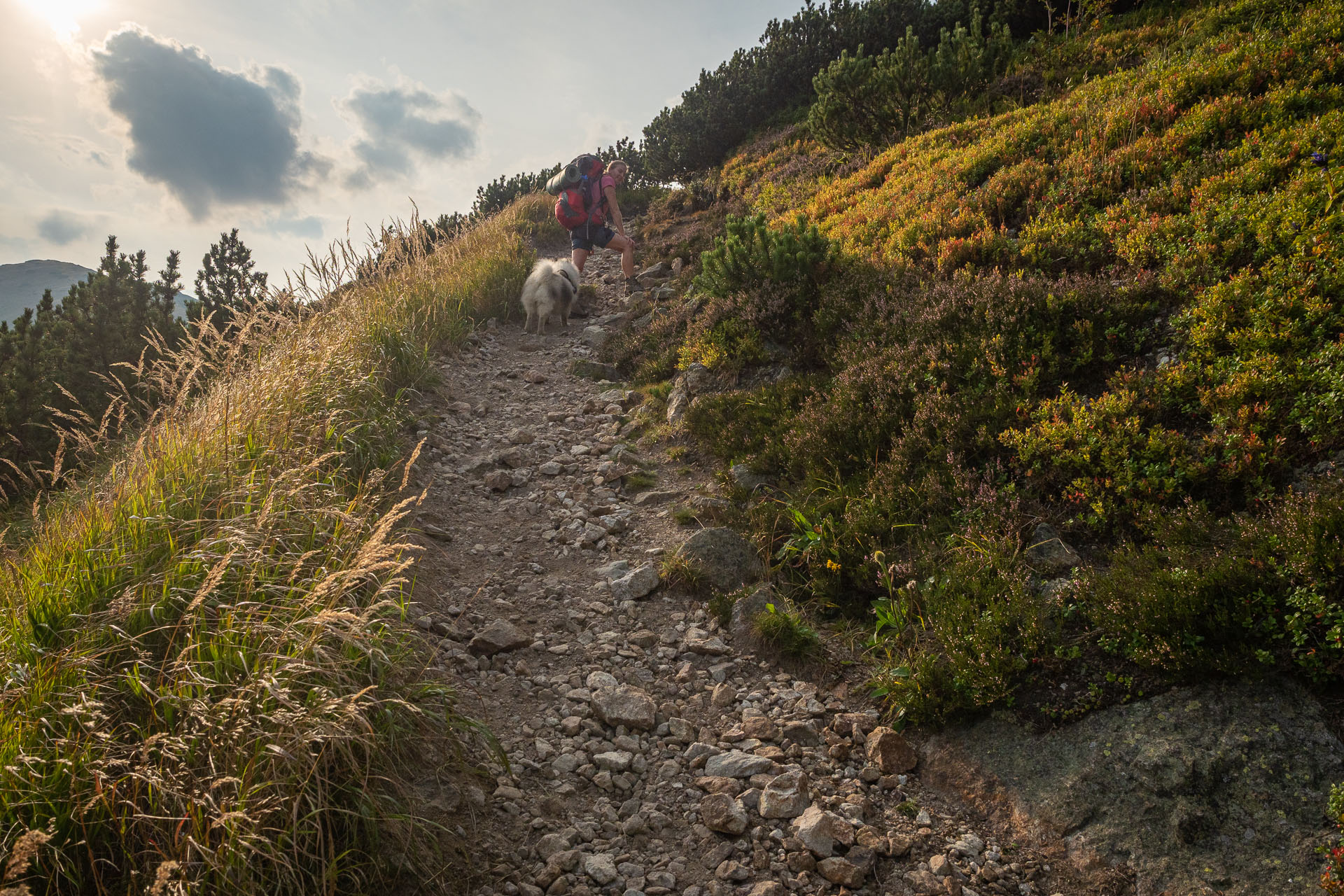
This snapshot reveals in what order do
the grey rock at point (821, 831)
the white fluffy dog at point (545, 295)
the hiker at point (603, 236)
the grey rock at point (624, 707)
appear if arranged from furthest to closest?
the hiker at point (603, 236), the white fluffy dog at point (545, 295), the grey rock at point (624, 707), the grey rock at point (821, 831)

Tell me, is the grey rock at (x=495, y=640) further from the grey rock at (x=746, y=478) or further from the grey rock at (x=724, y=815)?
the grey rock at (x=746, y=478)

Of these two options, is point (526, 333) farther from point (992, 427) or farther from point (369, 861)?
point (369, 861)

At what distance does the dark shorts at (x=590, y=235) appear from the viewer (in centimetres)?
1431

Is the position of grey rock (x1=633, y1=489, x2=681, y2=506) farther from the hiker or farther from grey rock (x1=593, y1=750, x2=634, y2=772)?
the hiker

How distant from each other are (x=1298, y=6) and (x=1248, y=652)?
10199 mm

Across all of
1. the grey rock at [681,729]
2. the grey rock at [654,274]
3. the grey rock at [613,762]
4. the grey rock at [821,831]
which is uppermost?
the grey rock at [654,274]

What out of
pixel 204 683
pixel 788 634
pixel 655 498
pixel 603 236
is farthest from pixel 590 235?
pixel 204 683

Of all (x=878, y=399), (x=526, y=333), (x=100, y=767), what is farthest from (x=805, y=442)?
(x=526, y=333)

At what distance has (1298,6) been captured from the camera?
8344mm

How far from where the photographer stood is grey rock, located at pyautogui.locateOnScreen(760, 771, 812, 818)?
3316 mm

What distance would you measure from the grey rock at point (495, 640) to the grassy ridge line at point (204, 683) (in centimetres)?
62

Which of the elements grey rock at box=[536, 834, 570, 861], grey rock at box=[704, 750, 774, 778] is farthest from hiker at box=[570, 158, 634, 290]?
grey rock at box=[536, 834, 570, 861]

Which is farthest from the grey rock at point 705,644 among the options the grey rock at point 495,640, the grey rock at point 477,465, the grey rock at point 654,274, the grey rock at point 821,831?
the grey rock at point 654,274

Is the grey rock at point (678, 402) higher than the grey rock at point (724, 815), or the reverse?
the grey rock at point (678, 402)
